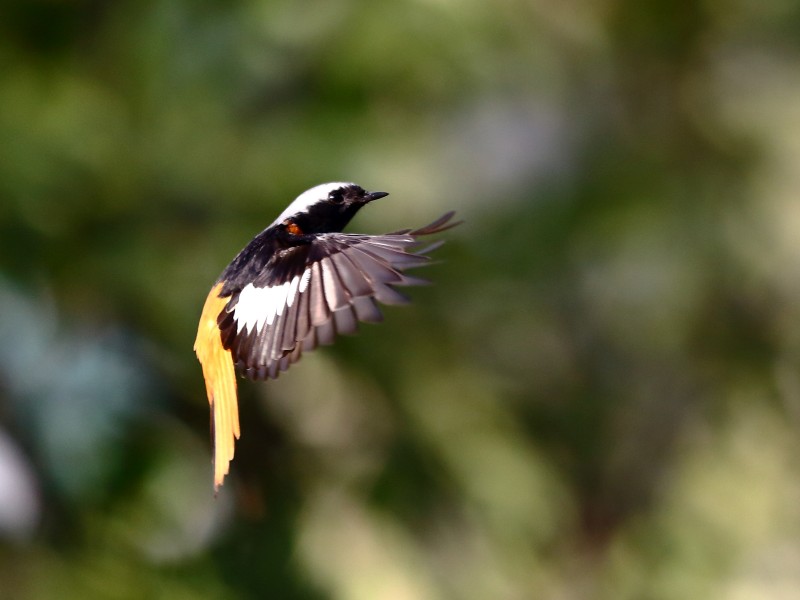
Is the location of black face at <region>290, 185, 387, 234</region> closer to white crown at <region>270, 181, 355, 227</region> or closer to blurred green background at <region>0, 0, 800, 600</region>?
white crown at <region>270, 181, 355, 227</region>

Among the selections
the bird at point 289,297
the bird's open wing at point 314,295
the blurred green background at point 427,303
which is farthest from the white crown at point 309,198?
the blurred green background at point 427,303

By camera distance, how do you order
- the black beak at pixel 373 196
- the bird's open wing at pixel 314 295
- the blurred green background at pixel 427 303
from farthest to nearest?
the blurred green background at pixel 427 303
the black beak at pixel 373 196
the bird's open wing at pixel 314 295

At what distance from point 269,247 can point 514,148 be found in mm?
3068

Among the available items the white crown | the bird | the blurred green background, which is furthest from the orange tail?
the blurred green background

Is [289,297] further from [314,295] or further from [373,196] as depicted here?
[373,196]

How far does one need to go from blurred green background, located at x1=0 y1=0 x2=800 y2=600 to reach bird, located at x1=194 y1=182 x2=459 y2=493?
237cm

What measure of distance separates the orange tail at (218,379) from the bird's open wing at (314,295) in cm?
4

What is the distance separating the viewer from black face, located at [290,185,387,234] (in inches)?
40.9

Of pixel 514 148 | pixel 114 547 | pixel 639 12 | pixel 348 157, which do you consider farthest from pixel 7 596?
pixel 639 12

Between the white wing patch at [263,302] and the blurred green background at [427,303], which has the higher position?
the blurred green background at [427,303]

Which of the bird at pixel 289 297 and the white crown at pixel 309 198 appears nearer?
the bird at pixel 289 297

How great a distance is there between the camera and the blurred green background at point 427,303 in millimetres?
3484

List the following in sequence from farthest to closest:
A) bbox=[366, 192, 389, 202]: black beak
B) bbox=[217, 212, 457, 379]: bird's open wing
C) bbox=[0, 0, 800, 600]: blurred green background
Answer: bbox=[0, 0, 800, 600]: blurred green background
bbox=[366, 192, 389, 202]: black beak
bbox=[217, 212, 457, 379]: bird's open wing

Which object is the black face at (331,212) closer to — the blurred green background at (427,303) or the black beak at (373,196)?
the black beak at (373,196)
